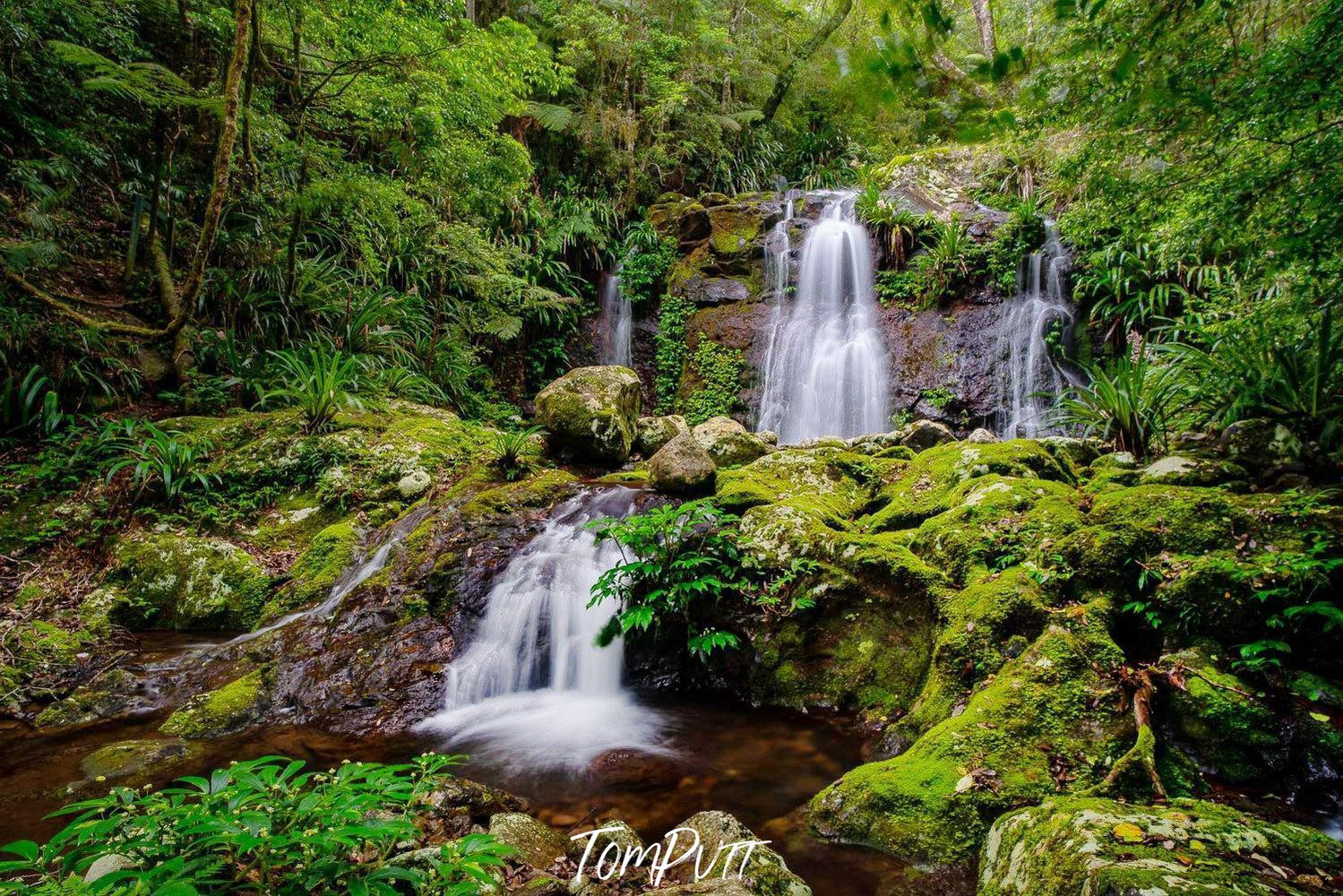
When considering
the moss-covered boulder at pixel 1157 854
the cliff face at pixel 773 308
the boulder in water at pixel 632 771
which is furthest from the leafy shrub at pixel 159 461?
the cliff face at pixel 773 308

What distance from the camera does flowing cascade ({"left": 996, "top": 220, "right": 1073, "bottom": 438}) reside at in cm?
813

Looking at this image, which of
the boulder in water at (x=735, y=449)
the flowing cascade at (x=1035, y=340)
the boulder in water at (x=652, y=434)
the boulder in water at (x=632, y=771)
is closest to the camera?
the boulder in water at (x=632, y=771)

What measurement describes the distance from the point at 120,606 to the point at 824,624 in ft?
18.0

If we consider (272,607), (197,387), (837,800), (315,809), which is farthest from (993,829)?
(197,387)

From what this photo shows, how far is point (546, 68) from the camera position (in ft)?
25.3

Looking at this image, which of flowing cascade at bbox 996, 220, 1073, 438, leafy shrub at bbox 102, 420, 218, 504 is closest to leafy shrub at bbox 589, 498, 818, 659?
leafy shrub at bbox 102, 420, 218, 504

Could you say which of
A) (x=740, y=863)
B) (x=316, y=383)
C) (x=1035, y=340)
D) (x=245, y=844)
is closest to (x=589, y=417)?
(x=316, y=383)

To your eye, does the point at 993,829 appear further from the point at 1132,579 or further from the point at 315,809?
the point at 315,809

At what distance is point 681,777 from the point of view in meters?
3.10

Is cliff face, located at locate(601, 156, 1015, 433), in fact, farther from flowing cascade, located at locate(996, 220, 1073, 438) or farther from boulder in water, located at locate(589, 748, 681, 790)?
boulder in water, located at locate(589, 748, 681, 790)

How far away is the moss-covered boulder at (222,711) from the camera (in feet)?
11.3

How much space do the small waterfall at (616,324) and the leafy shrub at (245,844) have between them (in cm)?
1076

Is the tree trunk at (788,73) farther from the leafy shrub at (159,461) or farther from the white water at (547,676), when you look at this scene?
the leafy shrub at (159,461)

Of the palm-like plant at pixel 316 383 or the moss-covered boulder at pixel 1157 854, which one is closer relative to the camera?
the moss-covered boulder at pixel 1157 854
